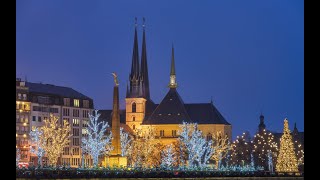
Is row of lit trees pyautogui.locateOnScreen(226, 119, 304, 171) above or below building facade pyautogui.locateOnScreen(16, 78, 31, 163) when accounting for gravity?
below

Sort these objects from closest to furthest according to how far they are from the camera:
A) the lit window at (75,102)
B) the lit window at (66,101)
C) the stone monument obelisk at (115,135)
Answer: the stone monument obelisk at (115,135) < the lit window at (66,101) < the lit window at (75,102)

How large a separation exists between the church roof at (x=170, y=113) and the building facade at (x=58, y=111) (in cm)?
3629

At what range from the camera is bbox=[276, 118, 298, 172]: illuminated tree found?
231ft

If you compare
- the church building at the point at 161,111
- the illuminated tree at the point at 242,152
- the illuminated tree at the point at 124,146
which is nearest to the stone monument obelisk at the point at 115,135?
the illuminated tree at the point at 124,146

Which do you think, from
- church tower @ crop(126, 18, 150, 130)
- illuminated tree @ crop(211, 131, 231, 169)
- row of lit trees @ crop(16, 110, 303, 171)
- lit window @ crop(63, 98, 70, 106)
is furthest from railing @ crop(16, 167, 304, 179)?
church tower @ crop(126, 18, 150, 130)

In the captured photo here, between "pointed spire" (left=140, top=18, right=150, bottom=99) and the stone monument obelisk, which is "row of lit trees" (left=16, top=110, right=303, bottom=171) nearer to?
the stone monument obelisk

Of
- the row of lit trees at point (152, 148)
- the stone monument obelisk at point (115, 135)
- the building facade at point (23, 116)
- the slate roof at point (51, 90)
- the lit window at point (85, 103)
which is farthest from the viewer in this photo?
the lit window at point (85, 103)

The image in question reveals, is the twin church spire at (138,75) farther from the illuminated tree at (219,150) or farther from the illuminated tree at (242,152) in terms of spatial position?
the illuminated tree at (242,152)

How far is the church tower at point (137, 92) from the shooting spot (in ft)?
593

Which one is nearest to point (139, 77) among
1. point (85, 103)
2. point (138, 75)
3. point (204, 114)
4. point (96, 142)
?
point (138, 75)

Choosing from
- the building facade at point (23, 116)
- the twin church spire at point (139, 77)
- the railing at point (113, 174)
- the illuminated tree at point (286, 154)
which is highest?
the twin church spire at point (139, 77)

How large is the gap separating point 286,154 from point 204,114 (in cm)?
11138
